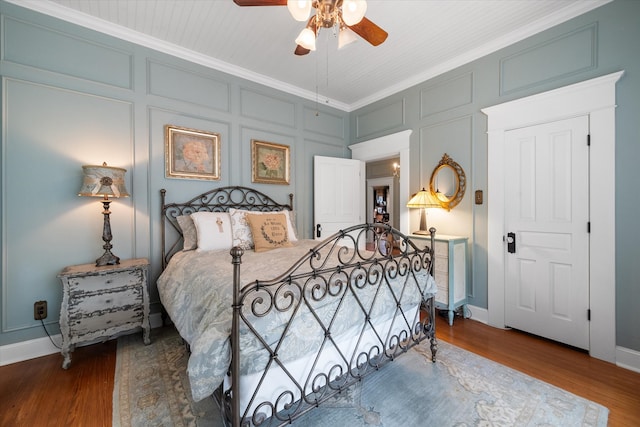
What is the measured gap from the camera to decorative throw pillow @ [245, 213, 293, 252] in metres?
2.62

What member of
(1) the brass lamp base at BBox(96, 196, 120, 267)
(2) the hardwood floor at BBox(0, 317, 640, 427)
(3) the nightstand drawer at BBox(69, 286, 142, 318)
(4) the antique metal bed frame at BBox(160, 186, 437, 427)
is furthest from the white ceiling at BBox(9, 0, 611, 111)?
(2) the hardwood floor at BBox(0, 317, 640, 427)

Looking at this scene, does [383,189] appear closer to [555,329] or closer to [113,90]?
[555,329]

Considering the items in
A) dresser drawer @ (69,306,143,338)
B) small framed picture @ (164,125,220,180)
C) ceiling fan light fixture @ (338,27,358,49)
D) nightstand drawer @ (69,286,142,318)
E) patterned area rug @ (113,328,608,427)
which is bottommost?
patterned area rug @ (113,328,608,427)

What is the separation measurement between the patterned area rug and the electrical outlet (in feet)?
2.65

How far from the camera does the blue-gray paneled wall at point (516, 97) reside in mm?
2086

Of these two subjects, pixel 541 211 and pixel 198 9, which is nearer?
pixel 198 9

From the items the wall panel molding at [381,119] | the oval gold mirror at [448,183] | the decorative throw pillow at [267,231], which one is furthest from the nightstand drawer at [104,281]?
the wall panel molding at [381,119]

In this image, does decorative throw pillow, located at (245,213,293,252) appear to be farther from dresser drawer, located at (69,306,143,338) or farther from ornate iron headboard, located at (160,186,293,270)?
dresser drawer, located at (69,306,143,338)

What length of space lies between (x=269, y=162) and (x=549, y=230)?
3.27 m

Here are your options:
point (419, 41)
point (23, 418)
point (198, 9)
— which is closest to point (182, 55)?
point (198, 9)

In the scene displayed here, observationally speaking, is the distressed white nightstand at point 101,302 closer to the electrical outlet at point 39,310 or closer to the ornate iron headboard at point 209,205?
the electrical outlet at point 39,310

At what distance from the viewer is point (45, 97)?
2.28 m

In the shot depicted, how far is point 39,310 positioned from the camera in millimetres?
2244

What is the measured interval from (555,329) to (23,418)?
410cm
